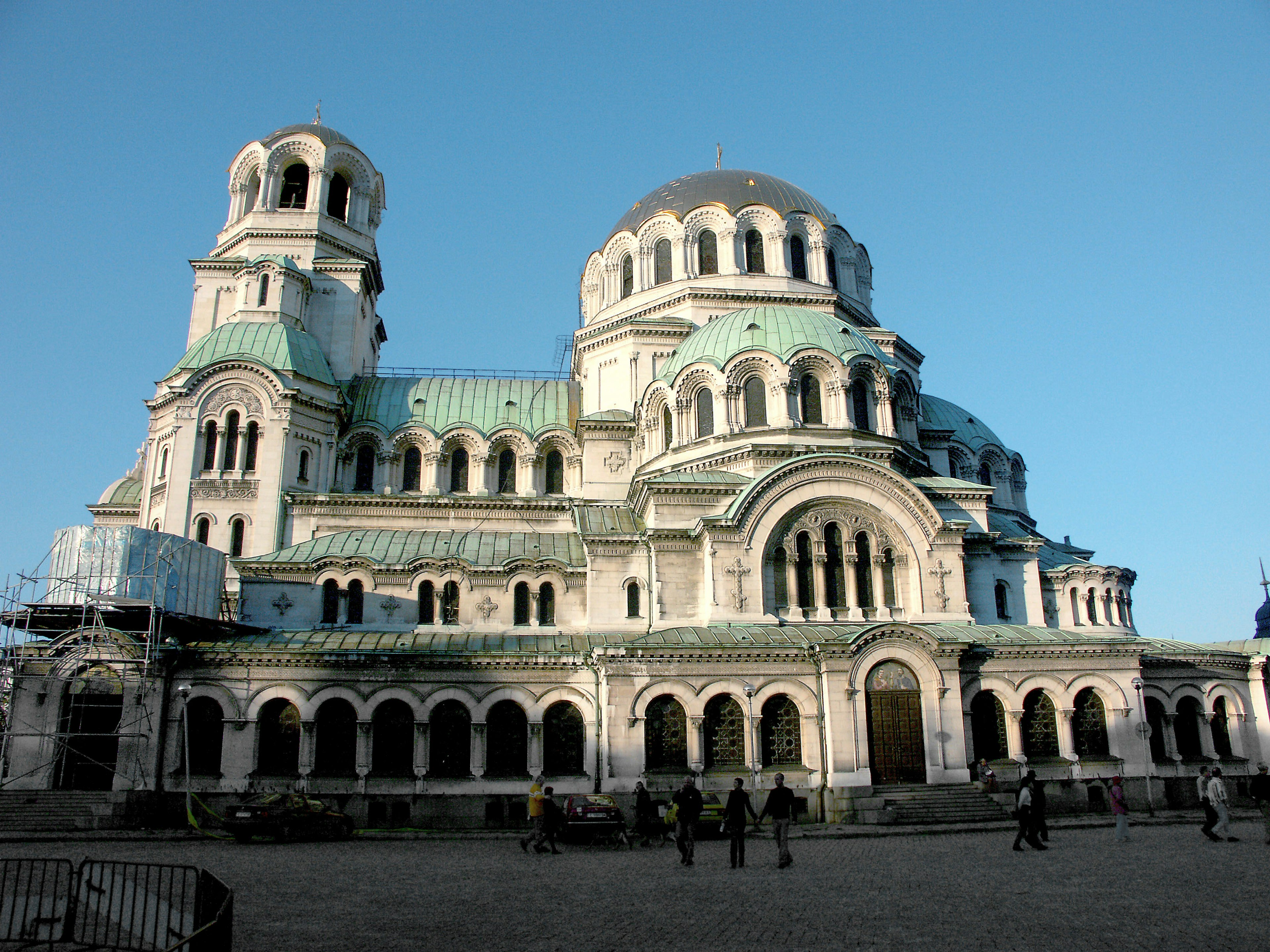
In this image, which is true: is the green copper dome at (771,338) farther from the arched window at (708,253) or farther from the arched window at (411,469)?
the arched window at (411,469)

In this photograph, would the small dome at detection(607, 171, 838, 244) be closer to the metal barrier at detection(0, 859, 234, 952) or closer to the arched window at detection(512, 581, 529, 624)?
the arched window at detection(512, 581, 529, 624)

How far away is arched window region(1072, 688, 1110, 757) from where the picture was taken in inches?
1138

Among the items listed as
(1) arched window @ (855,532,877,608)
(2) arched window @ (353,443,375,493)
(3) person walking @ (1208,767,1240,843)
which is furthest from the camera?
(2) arched window @ (353,443,375,493)

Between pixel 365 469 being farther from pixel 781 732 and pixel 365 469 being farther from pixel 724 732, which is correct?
pixel 781 732

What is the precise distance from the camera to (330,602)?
107 ft

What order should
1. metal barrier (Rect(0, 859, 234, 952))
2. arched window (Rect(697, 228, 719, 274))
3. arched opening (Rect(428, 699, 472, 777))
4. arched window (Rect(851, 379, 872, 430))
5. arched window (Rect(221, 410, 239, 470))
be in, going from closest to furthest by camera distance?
1. metal barrier (Rect(0, 859, 234, 952))
2. arched opening (Rect(428, 699, 472, 777))
3. arched window (Rect(851, 379, 872, 430))
4. arched window (Rect(221, 410, 239, 470))
5. arched window (Rect(697, 228, 719, 274))

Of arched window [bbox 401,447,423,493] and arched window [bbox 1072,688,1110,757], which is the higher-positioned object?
arched window [bbox 401,447,423,493]

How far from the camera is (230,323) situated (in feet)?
124

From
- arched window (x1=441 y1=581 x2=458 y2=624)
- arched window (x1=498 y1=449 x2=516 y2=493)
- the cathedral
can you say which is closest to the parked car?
the cathedral

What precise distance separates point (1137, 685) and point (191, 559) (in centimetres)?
2795

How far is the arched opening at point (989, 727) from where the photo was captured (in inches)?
1118

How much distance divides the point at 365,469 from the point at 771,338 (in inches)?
655

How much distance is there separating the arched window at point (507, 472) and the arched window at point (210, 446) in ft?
33.7

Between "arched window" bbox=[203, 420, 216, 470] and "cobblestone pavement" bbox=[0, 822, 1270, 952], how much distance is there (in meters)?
16.6
